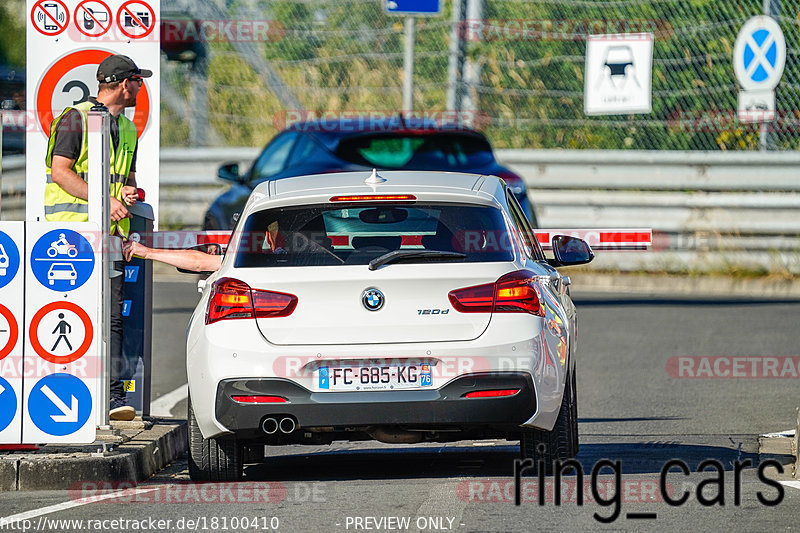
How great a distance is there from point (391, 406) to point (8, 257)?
6.71ft

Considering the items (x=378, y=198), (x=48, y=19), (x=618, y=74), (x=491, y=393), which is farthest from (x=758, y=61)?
(x=491, y=393)

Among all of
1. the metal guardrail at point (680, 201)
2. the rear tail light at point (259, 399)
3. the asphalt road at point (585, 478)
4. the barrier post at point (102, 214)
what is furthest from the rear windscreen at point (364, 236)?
the metal guardrail at point (680, 201)

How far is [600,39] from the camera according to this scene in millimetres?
18797

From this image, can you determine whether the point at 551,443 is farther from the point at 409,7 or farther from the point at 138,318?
the point at 409,7

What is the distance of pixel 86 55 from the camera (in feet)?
30.3

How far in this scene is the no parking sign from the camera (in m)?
9.18

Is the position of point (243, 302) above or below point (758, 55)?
below

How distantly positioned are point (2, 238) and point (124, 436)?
1211 mm

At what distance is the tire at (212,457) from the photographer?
7.66 m

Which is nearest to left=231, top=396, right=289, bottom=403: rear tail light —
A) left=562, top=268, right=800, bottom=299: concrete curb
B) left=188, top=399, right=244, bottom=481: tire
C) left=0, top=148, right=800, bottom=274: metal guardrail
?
left=188, top=399, right=244, bottom=481: tire

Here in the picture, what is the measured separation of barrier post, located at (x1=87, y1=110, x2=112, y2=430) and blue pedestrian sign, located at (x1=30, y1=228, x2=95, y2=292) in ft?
0.26

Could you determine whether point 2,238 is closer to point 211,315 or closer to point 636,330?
point 211,315

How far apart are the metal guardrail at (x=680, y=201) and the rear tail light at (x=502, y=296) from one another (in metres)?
11.1
